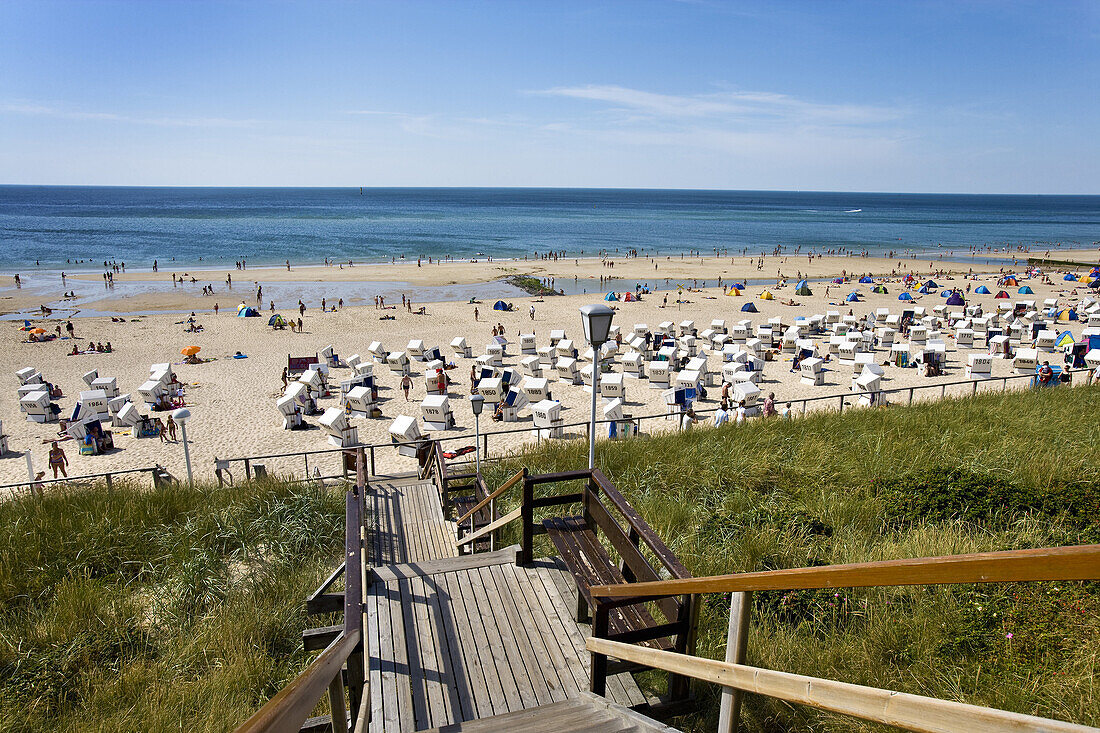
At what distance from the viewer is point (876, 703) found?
1.61 meters

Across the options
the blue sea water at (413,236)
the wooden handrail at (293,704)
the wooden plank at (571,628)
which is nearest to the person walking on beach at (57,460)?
the wooden plank at (571,628)

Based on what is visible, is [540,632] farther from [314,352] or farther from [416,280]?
[416,280]

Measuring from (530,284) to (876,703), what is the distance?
167ft

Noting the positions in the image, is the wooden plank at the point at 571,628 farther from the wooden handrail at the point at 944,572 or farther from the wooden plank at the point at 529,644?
the wooden handrail at the point at 944,572

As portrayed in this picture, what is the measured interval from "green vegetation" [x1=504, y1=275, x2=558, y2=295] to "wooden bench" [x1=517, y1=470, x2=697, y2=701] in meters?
44.2

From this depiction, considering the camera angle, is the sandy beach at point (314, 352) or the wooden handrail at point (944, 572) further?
the sandy beach at point (314, 352)

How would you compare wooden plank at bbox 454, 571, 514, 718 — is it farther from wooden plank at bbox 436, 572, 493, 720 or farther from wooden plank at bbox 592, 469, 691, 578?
wooden plank at bbox 592, 469, 691, 578

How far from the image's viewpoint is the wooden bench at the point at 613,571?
3428 millimetres

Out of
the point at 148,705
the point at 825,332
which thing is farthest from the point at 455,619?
the point at 825,332

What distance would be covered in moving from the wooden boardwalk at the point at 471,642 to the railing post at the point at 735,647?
54.4 inches

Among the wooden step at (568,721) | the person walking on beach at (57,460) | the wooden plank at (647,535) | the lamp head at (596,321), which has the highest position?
the lamp head at (596,321)

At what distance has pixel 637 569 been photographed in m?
3.75

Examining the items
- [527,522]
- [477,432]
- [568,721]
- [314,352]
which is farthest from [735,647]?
[314,352]

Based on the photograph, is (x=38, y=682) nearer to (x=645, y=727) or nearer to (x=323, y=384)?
(x=645, y=727)
